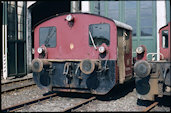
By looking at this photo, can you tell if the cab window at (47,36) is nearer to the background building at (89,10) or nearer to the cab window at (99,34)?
the cab window at (99,34)

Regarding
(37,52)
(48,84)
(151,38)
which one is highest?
(151,38)

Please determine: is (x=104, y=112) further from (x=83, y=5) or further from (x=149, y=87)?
(x=83, y=5)

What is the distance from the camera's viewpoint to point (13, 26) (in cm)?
1260

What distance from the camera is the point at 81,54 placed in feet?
23.5

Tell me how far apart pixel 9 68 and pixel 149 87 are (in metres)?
8.22

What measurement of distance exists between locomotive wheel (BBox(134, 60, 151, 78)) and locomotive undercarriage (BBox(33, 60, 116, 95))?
35.3 inches

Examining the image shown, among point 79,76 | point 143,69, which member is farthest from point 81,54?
point 143,69

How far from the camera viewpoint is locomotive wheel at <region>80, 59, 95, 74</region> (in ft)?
21.0

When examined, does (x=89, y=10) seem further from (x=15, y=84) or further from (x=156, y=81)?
(x=156, y=81)

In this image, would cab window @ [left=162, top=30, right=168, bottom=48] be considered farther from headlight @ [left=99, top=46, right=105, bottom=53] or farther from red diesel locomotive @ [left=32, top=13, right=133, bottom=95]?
headlight @ [left=99, top=46, right=105, bottom=53]

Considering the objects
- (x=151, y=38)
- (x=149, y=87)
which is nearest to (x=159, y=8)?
(x=151, y=38)

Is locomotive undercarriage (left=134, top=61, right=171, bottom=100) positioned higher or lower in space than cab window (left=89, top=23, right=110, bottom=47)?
lower

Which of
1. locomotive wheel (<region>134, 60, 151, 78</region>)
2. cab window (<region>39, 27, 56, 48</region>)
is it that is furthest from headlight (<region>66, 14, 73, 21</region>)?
locomotive wheel (<region>134, 60, 151, 78</region>)

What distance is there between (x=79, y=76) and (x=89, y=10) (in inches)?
352
